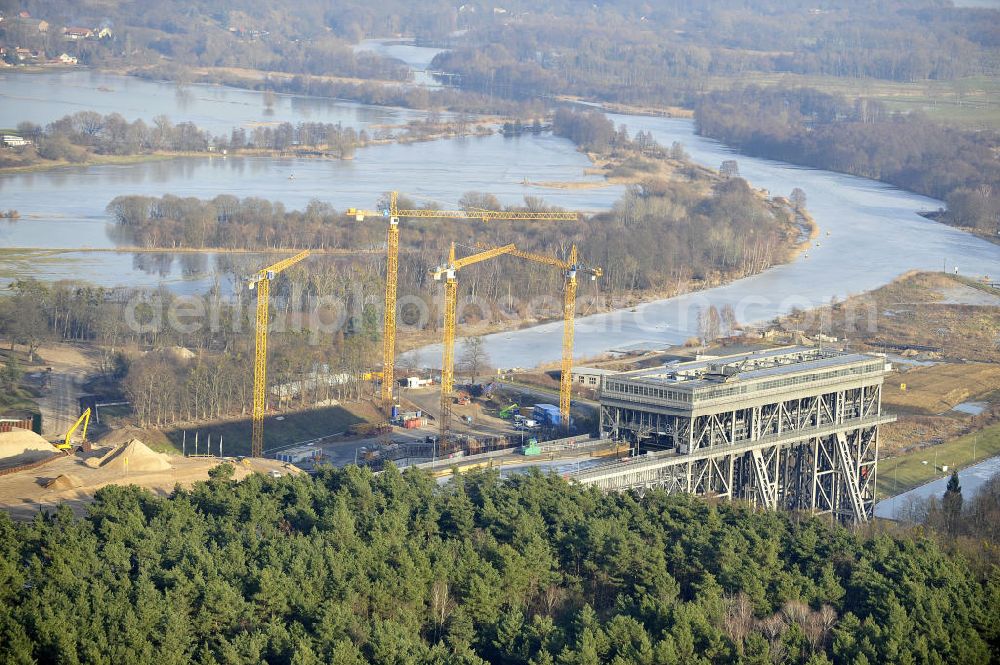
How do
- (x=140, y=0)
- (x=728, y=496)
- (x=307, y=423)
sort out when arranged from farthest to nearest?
(x=140, y=0) < (x=307, y=423) < (x=728, y=496)

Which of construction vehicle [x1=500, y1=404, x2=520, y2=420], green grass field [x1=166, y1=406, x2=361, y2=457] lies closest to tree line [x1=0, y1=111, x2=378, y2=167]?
green grass field [x1=166, y1=406, x2=361, y2=457]

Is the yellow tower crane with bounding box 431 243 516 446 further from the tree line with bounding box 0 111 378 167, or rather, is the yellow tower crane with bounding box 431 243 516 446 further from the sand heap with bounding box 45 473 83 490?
the tree line with bounding box 0 111 378 167

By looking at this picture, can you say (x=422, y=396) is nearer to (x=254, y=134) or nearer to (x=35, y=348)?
(x=35, y=348)

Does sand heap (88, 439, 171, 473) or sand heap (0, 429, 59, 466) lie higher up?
sand heap (88, 439, 171, 473)

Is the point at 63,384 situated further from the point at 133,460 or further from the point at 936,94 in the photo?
the point at 936,94

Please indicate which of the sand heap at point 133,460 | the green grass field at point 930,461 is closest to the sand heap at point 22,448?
the sand heap at point 133,460

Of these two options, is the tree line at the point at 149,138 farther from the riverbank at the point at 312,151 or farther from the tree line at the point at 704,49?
the tree line at the point at 704,49

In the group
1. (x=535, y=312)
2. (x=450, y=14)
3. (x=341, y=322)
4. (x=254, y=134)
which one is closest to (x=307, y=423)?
(x=341, y=322)
